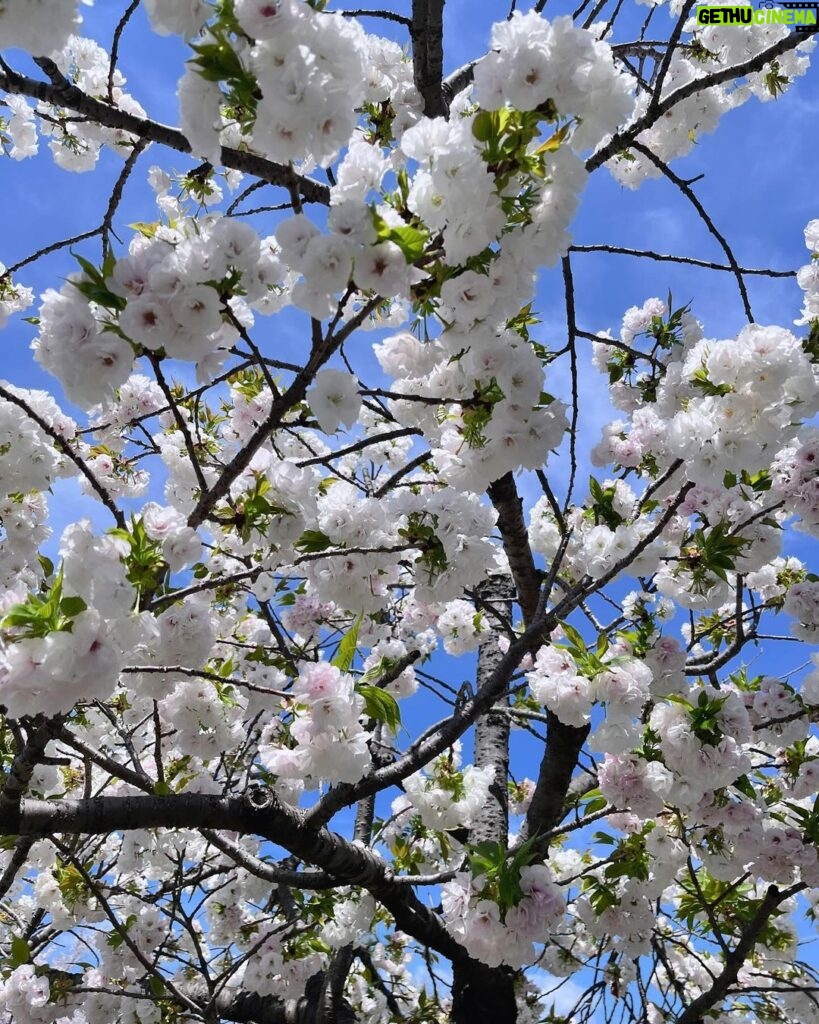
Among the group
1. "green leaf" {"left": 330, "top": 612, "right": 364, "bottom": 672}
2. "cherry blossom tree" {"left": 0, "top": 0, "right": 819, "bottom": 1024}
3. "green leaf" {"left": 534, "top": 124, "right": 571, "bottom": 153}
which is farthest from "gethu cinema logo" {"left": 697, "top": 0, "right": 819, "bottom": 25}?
"green leaf" {"left": 330, "top": 612, "right": 364, "bottom": 672}

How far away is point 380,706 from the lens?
2.14m

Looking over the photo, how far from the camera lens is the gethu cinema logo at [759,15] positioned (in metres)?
2.96

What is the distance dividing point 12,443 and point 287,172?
219 cm

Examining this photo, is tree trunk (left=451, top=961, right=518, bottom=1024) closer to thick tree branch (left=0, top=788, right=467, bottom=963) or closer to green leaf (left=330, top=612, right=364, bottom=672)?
thick tree branch (left=0, top=788, right=467, bottom=963)

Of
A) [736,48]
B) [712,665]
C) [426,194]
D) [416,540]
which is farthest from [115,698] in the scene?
[736,48]

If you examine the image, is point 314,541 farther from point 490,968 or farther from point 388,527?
point 490,968

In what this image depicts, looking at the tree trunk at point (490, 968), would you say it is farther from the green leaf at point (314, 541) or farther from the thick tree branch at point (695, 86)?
the thick tree branch at point (695, 86)

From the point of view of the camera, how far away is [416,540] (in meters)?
2.23

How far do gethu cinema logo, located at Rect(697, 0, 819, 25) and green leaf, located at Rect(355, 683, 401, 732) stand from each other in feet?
9.24

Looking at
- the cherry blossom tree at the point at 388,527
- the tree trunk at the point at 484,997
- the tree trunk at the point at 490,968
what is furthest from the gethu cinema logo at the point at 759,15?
the tree trunk at the point at 484,997

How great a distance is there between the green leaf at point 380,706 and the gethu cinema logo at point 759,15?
9.24ft

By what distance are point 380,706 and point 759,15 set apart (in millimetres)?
3188

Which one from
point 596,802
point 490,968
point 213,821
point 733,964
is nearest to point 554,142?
point 213,821

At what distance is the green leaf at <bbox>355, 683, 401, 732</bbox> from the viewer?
214 centimetres
